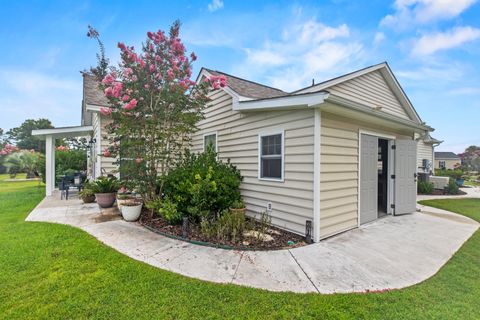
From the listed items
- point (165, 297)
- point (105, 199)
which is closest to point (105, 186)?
point (105, 199)

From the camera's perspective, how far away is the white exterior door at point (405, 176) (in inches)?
249

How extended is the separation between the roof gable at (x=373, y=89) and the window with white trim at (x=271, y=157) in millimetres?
2018

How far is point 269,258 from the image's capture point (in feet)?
11.6

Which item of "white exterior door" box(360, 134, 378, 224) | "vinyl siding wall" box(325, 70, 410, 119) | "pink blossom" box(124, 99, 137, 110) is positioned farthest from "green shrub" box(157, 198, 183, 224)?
"vinyl siding wall" box(325, 70, 410, 119)

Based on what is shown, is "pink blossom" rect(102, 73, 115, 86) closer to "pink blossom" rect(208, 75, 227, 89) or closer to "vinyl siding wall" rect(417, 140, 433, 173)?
"pink blossom" rect(208, 75, 227, 89)

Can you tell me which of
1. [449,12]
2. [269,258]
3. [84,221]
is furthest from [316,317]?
[449,12]

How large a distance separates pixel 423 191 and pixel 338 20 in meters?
10.0

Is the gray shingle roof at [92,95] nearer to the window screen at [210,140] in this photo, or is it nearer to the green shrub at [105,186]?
the green shrub at [105,186]

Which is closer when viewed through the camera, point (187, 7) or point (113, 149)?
point (113, 149)

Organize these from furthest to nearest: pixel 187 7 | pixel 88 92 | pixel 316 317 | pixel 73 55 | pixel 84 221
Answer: pixel 73 55 < pixel 88 92 < pixel 187 7 < pixel 84 221 < pixel 316 317

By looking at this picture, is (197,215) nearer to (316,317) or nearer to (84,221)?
(84,221)

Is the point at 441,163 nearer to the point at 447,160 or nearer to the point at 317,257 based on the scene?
the point at 447,160

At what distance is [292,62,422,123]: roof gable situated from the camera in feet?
20.2

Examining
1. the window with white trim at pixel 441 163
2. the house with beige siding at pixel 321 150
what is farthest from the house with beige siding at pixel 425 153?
the window with white trim at pixel 441 163
